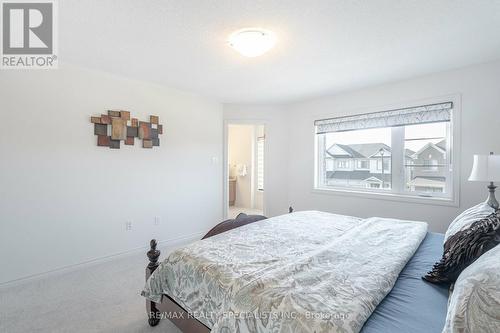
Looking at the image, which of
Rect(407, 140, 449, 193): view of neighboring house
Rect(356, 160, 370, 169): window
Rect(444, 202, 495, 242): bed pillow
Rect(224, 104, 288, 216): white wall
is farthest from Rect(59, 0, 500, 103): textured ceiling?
Rect(444, 202, 495, 242): bed pillow

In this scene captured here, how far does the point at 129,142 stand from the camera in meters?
3.22

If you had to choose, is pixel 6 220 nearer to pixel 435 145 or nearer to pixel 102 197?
pixel 102 197

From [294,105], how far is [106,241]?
3.53m

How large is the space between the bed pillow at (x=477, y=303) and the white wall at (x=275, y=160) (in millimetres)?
3610

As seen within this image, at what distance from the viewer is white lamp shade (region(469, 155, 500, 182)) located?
214 centimetres

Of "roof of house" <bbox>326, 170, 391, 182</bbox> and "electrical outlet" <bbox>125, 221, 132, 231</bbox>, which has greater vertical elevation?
"roof of house" <bbox>326, 170, 391, 182</bbox>

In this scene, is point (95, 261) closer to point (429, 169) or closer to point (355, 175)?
point (355, 175)

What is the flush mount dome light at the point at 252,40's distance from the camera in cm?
201

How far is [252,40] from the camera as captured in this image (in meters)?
2.06

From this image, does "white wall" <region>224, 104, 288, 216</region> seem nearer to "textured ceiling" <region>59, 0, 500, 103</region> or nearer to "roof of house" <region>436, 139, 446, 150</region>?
"textured ceiling" <region>59, 0, 500, 103</region>

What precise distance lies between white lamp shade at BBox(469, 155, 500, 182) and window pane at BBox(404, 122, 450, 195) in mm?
831

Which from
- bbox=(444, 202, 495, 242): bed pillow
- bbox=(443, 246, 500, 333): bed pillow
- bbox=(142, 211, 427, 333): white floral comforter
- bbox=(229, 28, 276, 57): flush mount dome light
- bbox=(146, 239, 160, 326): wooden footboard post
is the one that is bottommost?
bbox=(146, 239, 160, 326): wooden footboard post

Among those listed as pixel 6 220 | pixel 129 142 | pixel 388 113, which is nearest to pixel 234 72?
pixel 129 142

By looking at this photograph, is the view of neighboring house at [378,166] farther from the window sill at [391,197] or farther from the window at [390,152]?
the window sill at [391,197]
